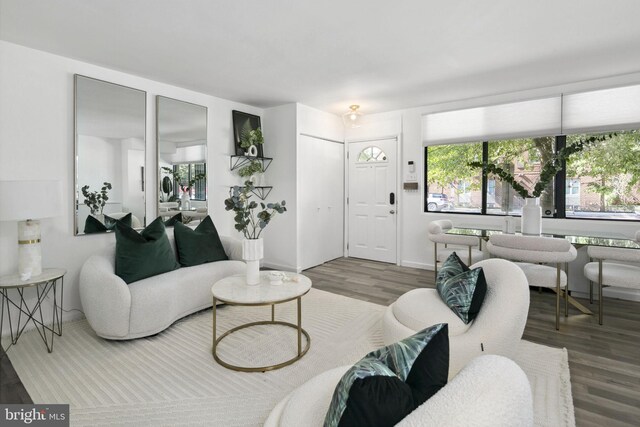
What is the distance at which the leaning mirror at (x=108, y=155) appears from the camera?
10.8ft

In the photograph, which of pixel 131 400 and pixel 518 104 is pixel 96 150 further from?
pixel 518 104

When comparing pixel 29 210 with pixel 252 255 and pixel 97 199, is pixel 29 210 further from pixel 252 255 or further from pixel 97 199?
pixel 252 255

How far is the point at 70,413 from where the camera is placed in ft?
6.15

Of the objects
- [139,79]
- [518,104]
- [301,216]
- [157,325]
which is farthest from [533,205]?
[139,79]

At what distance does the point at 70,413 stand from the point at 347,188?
4739mm

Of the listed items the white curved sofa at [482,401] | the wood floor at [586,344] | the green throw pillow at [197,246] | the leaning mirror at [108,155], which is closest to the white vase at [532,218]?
the wood floor at [586,344]

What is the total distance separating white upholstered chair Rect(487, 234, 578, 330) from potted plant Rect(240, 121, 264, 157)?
128 inches

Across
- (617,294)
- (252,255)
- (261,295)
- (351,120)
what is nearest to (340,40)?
(252,255)

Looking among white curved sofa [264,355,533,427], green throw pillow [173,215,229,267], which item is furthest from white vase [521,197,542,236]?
green throw pillow [173,215,229,267]

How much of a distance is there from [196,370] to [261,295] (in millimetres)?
663

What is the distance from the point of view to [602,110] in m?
3.82

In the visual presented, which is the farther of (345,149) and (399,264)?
(345,149)

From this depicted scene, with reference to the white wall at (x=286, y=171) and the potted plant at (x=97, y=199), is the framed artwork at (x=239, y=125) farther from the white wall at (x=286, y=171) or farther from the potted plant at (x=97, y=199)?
the potted plant at (x=97, y=199)

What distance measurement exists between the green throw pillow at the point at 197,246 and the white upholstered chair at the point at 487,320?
210cm
